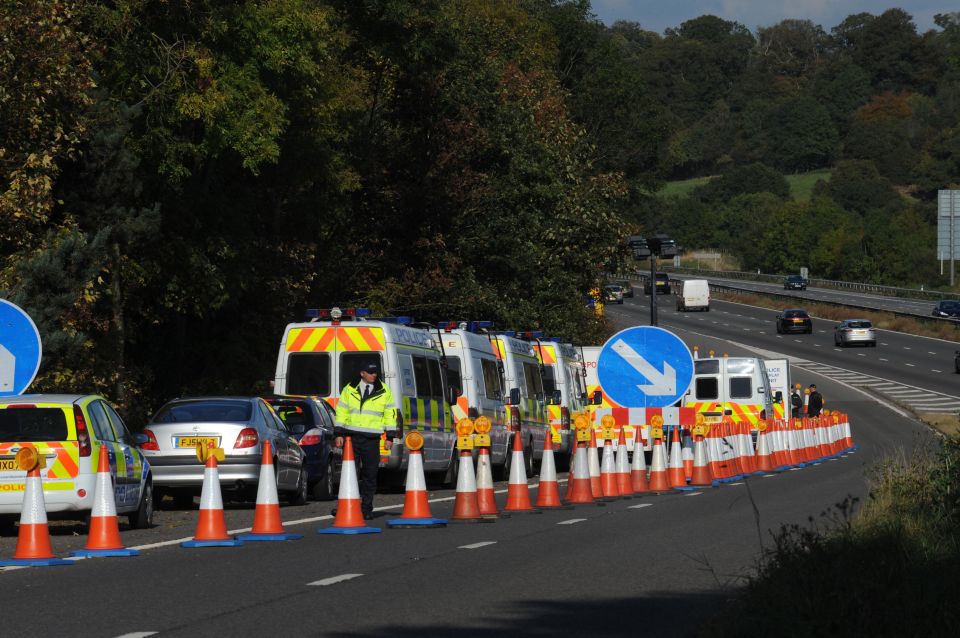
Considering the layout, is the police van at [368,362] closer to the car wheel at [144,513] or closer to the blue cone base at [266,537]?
the car wheel at [144,513]

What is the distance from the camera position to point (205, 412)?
2103 centimetres

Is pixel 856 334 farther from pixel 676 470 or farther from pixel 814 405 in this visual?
pixel 676 470

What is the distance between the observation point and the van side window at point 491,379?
90.0 ft

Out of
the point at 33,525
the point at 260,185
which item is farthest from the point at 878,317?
the point at 33,525

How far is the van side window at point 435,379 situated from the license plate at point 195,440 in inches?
205

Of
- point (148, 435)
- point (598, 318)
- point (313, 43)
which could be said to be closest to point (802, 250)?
point (598, 318)

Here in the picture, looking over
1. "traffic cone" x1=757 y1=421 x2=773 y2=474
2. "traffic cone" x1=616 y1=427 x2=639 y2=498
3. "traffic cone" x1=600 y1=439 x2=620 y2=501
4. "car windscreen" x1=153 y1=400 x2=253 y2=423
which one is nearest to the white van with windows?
"traffic cone" x1=757 y1=421 x2=773 y2=474

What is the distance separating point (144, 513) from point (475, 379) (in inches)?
383

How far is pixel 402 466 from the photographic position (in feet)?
78.5

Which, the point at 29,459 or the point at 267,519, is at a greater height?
the point at 29,459

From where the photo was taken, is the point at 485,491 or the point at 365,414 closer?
the point at 365,414

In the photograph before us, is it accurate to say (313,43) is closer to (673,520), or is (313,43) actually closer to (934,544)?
(673,520)

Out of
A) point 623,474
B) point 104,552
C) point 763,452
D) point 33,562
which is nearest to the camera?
point 33,562

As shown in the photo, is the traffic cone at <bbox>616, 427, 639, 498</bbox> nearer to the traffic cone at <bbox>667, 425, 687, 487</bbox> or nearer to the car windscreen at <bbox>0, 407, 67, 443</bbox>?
the traffic cone at <bbox>667, 425, 687, 487</bbox>
